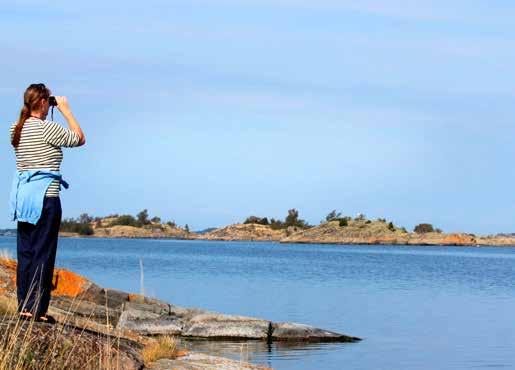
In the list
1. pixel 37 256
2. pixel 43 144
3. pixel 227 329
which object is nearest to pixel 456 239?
pixel 227 329

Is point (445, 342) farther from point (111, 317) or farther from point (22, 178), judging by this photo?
point (22, 178)

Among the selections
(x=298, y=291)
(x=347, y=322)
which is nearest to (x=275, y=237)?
(x=298, y=291)

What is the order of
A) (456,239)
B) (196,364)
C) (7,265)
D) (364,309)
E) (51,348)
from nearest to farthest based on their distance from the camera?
(51,348) → (196,364) → (7,265) → (364,309) → (456,239)

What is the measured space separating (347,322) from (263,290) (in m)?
14.2

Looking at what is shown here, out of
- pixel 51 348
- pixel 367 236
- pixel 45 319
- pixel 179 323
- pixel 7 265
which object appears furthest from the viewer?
pixel 367 236

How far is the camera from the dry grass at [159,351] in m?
11.9

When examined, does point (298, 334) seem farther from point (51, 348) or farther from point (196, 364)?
point (51, 348)

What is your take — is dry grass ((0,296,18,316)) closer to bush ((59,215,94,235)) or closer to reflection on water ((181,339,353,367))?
reflection on water ((181,339,353,367))

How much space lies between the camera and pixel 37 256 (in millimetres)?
10391

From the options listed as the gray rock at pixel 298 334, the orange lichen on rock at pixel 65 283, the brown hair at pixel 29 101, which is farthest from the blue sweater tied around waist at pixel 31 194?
the gray rock at pixel 298 334

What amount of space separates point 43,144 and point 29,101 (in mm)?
444

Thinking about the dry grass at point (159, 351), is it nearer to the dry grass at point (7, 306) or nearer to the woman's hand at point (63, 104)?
the dry grass at point (7, 306)

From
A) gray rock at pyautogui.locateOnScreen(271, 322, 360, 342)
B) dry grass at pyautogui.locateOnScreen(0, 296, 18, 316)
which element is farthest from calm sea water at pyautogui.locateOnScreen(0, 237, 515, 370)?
dry grass at pyautogui.locateOnScreen(0, 296, 18, 316)

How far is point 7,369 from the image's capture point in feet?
29.4
